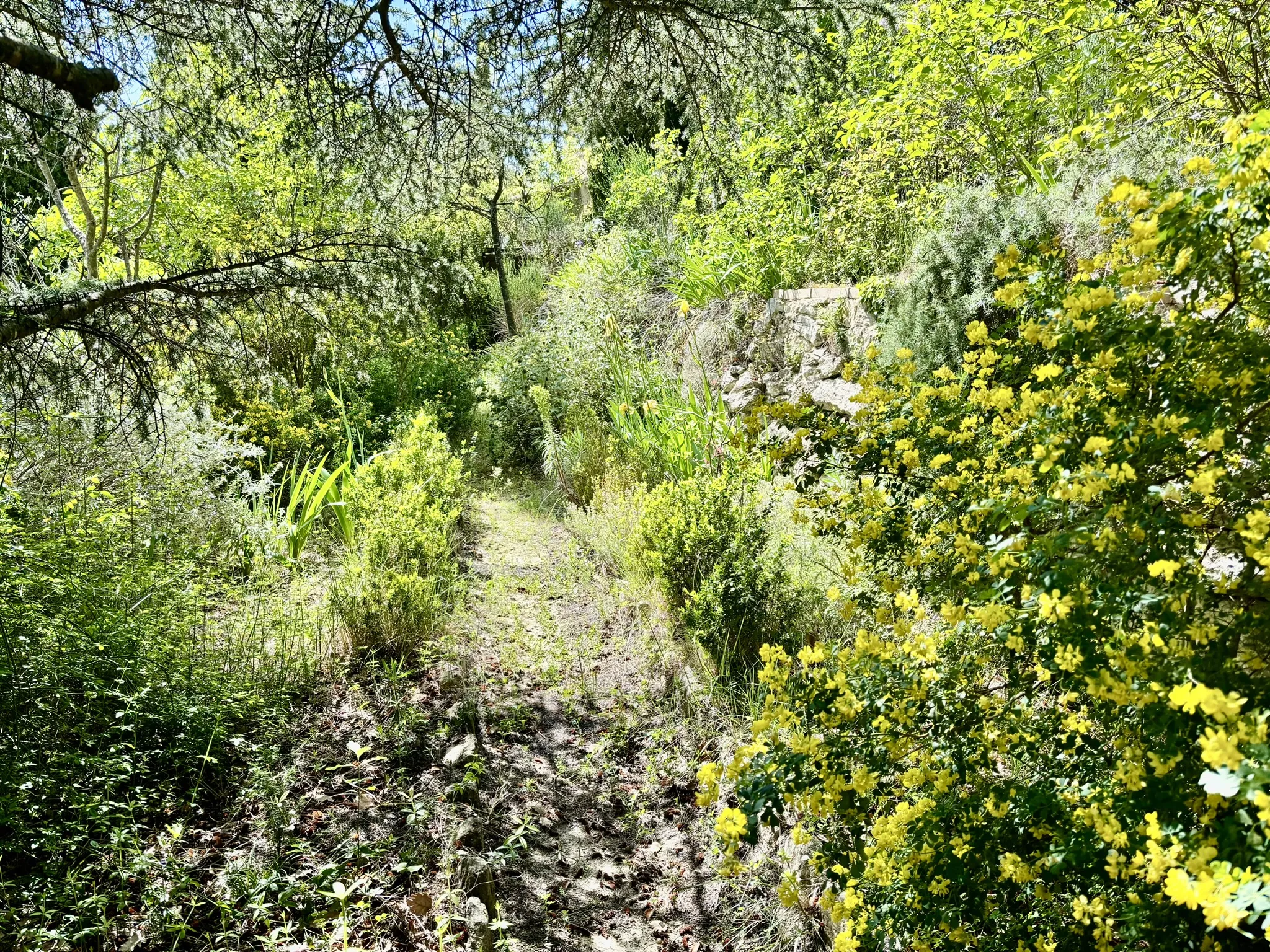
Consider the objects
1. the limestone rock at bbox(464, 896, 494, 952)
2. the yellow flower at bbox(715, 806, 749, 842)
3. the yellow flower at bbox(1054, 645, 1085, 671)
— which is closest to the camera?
the yellow flower at bbox(1054, 645, 1085, 671)

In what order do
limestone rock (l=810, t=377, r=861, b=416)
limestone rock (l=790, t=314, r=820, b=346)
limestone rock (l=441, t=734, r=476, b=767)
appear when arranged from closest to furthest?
limestone rock (l=441, t=734, r=476, b=767), limestone rock (l=810, t=377, r=861, b=416), limestone rock (l=790, t=314, r=820, b=346)

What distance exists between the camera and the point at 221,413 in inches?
219

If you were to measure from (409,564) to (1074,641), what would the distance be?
326 centimetres

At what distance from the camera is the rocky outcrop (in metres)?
4.95

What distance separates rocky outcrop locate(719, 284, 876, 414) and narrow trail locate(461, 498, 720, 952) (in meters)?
1.83

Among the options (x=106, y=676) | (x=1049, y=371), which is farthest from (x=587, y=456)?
(x=1049, y=371)

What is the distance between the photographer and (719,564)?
3.48m

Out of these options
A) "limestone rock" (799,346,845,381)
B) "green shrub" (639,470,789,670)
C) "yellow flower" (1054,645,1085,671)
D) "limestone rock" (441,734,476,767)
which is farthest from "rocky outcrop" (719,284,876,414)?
"yellow flower" (1054,645,1085,671)

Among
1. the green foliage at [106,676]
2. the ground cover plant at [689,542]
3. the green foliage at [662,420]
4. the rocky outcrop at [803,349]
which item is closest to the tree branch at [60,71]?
the ground cover plant at [689,542]

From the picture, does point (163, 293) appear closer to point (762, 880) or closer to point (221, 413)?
point (221, 413)

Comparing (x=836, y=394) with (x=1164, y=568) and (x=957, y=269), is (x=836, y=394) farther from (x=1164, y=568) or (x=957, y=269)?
(x=1164, y=568)

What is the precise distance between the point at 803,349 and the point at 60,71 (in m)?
4.47

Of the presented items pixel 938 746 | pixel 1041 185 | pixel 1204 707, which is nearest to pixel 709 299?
pixel 1041 185

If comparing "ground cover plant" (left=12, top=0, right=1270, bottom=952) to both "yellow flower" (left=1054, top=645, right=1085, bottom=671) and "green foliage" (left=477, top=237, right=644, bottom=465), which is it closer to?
"yellow flower" (left=1054, top=645, right=1085, bottom=671)
